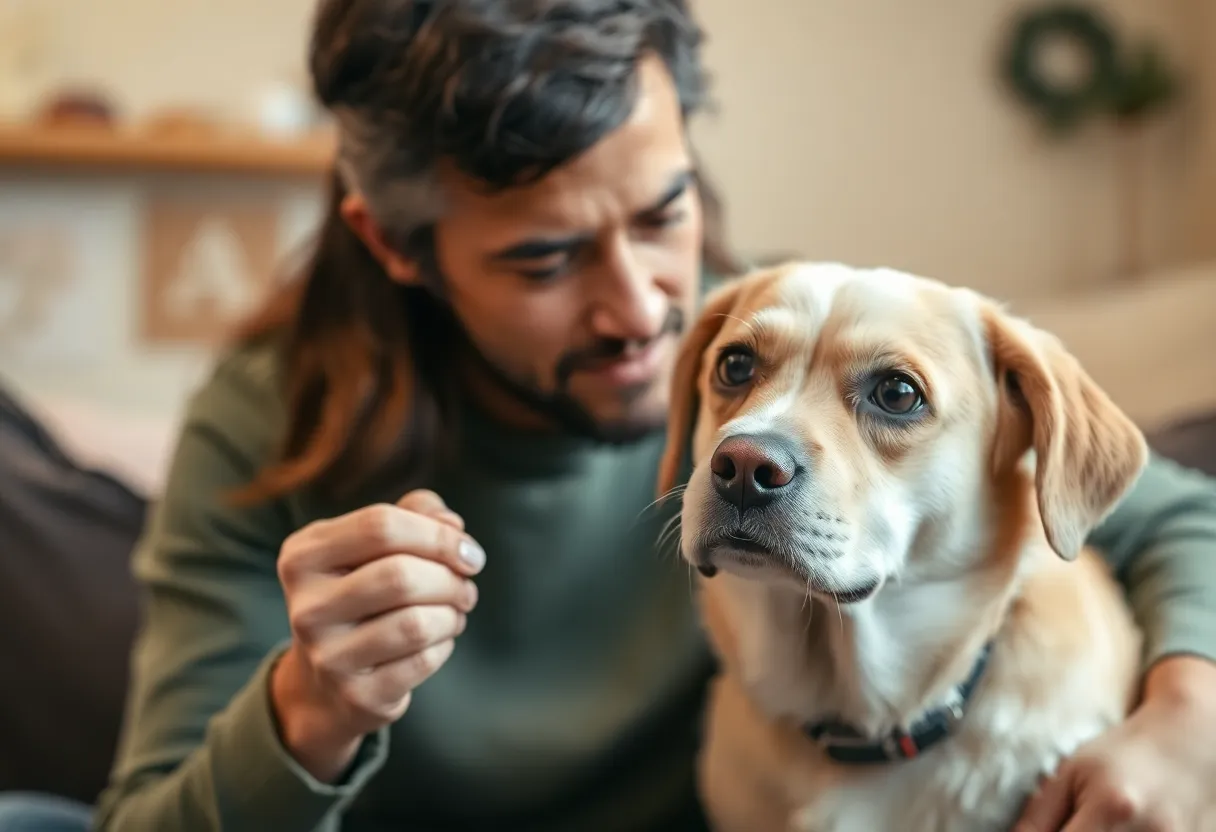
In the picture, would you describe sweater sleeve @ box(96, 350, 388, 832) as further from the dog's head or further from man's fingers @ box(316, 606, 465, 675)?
the dog's head

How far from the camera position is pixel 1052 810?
0.86 metres

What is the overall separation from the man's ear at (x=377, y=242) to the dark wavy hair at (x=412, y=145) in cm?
2

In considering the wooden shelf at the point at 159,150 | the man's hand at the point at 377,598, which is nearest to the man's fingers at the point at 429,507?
the man's hand at the point at 377,598

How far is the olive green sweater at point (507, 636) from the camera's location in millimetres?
1142

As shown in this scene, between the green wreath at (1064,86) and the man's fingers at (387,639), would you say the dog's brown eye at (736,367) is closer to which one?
the man's fingers at (387,639)

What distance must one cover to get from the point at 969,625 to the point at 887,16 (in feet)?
5.78

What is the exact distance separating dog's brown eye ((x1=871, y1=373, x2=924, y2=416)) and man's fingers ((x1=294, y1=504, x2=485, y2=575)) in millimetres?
332

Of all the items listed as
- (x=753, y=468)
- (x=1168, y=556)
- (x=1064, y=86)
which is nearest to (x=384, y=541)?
(x=753, y=468)

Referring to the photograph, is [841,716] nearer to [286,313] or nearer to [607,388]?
[607,388]

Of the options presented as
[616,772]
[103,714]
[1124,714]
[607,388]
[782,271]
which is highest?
[782,271]

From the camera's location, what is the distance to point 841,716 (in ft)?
3.10

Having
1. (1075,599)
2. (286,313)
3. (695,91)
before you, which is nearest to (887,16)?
(695,91)

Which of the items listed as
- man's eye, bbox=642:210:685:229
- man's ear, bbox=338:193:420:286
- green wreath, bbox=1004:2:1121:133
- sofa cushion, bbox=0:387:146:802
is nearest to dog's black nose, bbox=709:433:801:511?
man's eye, bbox=642:210:685:229

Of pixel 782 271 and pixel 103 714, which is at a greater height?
pixel 782 271
